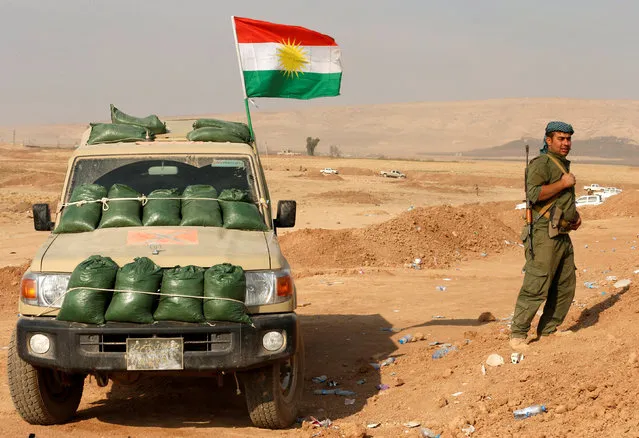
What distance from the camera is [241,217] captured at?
730cm

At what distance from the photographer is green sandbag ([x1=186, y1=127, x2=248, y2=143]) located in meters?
8.33

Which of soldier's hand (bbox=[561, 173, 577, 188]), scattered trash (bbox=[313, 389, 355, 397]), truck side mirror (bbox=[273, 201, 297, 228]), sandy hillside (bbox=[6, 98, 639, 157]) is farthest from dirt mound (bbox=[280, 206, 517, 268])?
sandy hillside (bbox=[6, 98, 639, 157])

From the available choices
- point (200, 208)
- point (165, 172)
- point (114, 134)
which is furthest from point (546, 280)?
point (114, 134)

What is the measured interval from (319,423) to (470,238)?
13213 mm

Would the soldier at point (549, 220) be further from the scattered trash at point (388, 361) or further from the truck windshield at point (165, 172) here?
the truck windshield at point (165, 172)

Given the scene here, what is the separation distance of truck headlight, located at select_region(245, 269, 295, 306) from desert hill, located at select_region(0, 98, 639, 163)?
5727 inches

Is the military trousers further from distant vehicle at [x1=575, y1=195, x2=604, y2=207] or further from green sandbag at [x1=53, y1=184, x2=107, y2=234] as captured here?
→ distant vehicle at [x1=575, y1=195, x2=604, y2=207]

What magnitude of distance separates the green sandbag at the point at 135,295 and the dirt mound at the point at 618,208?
Answer: 22261mm

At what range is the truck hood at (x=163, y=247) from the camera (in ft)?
21.2

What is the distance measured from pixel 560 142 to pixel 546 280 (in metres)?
1.12

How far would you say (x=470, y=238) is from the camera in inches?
773

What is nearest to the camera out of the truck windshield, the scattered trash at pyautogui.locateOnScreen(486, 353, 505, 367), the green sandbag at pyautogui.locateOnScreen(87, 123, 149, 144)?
the scattered trash at pyautogui.locateOnScreen(486, 353, 505, 367)

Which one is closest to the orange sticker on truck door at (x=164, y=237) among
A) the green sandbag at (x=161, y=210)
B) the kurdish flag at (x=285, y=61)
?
the green sandbag at (x=161, y=210)

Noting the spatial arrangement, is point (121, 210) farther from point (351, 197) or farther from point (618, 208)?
point (351, 197)
